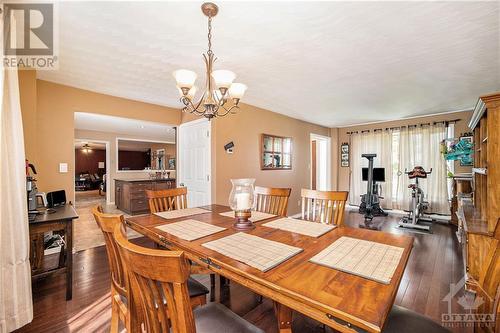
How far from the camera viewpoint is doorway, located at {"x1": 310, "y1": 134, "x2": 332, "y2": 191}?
6.53 metres

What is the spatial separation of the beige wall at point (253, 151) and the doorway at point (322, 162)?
1109mm

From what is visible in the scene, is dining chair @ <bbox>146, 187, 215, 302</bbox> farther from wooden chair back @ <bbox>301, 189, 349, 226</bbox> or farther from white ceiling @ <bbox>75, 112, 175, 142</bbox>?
white ceiling @ <bbox>75, 112, 175, 142</bbox>

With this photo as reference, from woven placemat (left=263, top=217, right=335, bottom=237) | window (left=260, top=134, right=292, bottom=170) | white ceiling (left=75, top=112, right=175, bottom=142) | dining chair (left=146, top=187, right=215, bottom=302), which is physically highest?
white ceiling (left=75, top=112, right=175, bottom=142)

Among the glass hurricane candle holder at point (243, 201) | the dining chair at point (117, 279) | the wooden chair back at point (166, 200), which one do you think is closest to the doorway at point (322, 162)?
the wooden chair back at point (166, 200)

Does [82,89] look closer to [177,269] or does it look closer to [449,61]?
[177,269]

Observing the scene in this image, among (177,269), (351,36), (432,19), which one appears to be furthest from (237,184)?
(432,19)

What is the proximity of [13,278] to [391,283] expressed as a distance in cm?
235

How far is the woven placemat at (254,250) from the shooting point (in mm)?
1012

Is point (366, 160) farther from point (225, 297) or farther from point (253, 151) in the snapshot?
point (225, 297)

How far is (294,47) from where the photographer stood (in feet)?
6.92

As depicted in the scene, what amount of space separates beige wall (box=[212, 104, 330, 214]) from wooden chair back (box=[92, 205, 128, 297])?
2.29 metres

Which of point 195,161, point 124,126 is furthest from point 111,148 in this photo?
point 195,161

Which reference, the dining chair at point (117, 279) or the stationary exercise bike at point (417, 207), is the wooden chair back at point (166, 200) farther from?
the stationary exercise bike at point (417, 207)

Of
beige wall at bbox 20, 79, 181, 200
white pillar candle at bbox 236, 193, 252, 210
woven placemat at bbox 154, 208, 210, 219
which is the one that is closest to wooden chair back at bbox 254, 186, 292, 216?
woven placemat at bbox 154, 208, 210, 219
